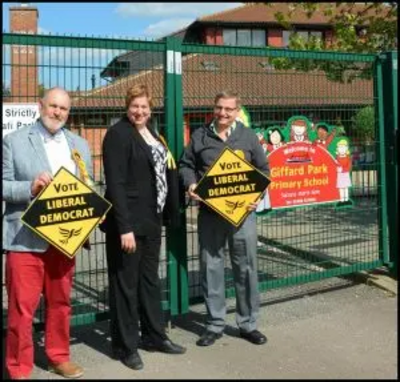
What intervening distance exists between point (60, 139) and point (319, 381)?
7.93 ft

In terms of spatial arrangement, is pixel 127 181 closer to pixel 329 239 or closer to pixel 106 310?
pixel 106 310

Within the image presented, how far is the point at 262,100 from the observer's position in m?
5.63

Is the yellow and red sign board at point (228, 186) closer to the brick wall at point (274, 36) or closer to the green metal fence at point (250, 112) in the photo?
the green metal fence at point (250, 112)

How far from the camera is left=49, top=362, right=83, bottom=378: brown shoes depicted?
167 inches

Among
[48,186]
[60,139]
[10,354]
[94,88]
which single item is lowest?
Result: [10,354]

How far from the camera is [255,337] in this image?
4.98m

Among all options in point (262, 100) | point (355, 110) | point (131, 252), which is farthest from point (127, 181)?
point (355, 110)

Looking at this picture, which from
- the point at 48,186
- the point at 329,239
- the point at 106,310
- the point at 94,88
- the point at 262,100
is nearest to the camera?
the point at 48,186

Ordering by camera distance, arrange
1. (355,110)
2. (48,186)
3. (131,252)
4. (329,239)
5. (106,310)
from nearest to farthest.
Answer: (48,186)
(131,252)
(106,310)
(355,110)
(329,239)

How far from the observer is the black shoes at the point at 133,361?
4.39 m

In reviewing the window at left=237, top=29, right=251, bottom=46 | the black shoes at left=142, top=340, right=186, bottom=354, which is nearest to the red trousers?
the black shoes at left=142, top=340, right=186, bottom=354

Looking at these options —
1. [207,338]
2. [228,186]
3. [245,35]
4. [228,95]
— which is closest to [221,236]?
[228,186]

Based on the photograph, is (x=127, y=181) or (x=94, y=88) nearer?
(x=127, y=181)

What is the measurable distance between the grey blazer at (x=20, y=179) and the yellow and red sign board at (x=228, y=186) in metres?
1.31
